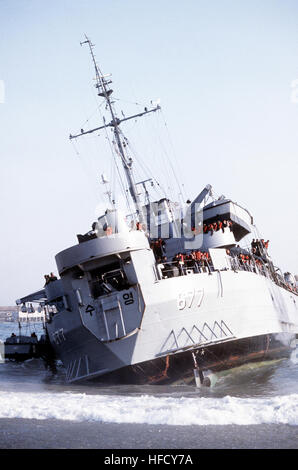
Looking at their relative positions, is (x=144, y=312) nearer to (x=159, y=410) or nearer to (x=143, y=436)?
(x=159, y=410)

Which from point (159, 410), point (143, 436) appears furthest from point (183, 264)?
point (143, 436)

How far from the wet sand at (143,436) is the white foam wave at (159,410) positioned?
495mm

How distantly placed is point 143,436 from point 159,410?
88.2 inches

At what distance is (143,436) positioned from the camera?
28.1 feet

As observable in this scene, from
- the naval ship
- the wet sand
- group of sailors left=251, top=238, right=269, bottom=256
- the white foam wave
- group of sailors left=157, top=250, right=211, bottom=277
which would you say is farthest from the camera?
group of sailors left=251, top=238, right=269, bottom=256

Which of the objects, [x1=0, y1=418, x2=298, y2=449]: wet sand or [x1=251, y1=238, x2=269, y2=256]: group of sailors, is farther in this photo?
[x1=251, y1=238, x2=269, y2=256]: group of sailors

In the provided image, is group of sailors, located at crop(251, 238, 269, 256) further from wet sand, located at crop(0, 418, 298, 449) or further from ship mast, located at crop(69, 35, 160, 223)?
wet sand, located at crop(0, 418, 298, 449)

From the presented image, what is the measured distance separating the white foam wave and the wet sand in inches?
19.5

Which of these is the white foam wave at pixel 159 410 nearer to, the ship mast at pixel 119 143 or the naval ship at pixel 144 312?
the naval ship at pixel 144 312

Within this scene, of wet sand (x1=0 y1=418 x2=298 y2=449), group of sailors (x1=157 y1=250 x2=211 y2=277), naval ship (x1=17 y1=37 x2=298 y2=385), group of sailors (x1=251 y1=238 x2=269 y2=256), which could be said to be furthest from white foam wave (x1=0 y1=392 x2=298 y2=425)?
group of sailors (x1=251 y1=238 x2=269 y2=256)

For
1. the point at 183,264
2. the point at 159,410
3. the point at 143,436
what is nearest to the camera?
the point at 143,436

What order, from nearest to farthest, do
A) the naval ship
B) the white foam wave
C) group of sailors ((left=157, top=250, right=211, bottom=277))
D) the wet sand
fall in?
the wet sand → the white foam wave → the naval ship → group of sailors ((left=157, top=250, right=211, bottom=277))

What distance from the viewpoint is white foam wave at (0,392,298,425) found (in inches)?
380
